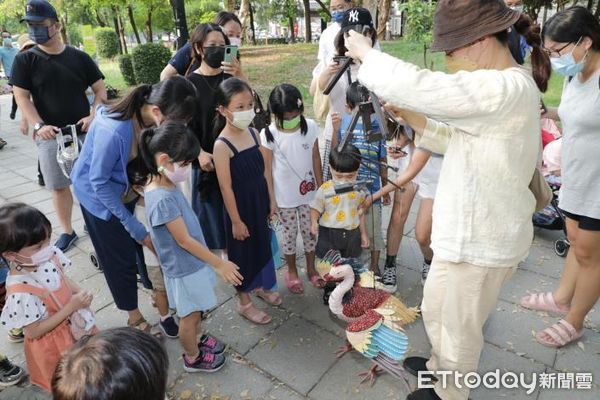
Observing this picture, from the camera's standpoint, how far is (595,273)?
246 cm

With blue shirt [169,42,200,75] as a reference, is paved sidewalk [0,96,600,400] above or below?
below

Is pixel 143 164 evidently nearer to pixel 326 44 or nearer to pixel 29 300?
pixel 29 300

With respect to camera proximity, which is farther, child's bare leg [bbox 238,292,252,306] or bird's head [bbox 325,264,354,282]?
child's bare leg [bbox 238,292,252,306]

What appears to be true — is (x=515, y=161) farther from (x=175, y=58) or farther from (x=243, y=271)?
(x=175, y=58)

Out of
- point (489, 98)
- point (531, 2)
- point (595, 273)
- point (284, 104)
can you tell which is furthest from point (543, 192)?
point (531, 2)

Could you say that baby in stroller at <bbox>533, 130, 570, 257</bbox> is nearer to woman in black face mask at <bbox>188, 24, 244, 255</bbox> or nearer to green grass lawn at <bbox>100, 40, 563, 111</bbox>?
woman in black face mask at <bbox>188, 24, 244, 255</bbox>

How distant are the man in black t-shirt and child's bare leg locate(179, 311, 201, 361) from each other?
2173mm

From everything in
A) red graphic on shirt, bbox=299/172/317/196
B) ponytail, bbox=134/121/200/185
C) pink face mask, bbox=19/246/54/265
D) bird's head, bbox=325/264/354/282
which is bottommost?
bird's head, bbox=325/264/354/282

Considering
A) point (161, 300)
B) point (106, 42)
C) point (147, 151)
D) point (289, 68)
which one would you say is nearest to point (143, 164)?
point (147, 151)

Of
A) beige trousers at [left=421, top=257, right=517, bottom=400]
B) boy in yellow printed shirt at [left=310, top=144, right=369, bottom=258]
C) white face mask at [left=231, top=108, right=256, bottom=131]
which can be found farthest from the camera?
boy in yellow printed shirt at [left=310, top=144, right=369, bottom=258]

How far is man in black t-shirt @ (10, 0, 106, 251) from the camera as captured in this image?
3455 mm

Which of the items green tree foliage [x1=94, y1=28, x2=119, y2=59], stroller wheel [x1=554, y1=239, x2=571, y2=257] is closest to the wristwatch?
stroller wheel [x1=554, y1=239, x2=571, y2=257]

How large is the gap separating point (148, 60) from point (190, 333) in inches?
441

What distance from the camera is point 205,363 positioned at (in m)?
2.53
